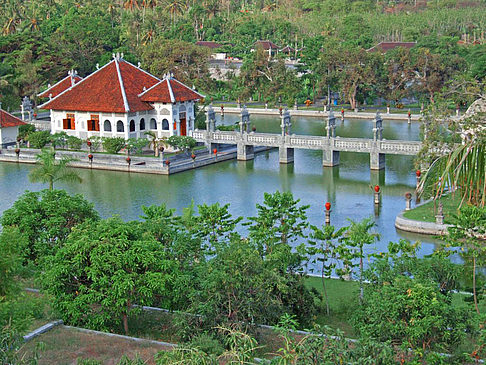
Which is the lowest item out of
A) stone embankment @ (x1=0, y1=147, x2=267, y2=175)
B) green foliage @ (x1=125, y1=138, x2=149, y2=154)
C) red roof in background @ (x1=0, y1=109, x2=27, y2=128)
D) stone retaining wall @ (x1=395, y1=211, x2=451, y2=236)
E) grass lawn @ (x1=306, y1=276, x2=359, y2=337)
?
grass lawn @ (x1=306, y1=276, x2=359, y2=337)

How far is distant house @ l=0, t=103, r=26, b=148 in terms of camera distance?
54.2m

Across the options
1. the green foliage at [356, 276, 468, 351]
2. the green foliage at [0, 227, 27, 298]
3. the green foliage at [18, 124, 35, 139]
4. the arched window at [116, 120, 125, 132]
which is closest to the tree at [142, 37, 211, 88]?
the green foliage at [18, 124, 35, 139]

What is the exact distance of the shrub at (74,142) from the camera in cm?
5203

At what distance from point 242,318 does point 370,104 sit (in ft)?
182

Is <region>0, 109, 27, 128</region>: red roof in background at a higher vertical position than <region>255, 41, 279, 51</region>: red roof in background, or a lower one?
lower

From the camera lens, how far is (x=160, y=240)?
24438 mm

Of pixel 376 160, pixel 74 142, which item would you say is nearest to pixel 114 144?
pixel 74 142

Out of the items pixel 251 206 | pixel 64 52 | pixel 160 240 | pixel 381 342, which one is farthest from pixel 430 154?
pixel 64 52

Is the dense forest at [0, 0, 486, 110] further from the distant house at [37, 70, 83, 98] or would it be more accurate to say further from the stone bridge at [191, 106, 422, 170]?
the distant house at [37, 70, 83, 98]

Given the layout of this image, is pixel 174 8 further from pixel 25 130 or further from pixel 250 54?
pixel 25 130

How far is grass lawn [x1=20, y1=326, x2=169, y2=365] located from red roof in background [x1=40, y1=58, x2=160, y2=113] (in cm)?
3166

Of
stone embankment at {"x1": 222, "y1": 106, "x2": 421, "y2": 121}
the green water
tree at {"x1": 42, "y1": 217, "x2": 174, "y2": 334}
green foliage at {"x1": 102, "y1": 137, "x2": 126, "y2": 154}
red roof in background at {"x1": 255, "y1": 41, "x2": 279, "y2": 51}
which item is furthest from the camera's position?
red roof in background at {"x1": 255, "y1": 41, "x2": 279, "y2": 51}

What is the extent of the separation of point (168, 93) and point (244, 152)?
6.52m

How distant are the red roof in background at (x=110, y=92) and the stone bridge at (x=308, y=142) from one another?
184 inches
